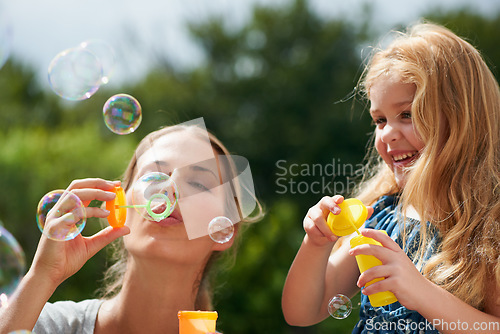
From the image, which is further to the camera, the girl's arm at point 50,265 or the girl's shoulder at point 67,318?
the girl's shoulder at point 67,318

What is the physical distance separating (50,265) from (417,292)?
1074 millimetres

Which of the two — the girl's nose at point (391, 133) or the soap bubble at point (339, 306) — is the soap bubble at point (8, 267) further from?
the girl's nose at point (391, 133)

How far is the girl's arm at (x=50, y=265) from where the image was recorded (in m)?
1.59

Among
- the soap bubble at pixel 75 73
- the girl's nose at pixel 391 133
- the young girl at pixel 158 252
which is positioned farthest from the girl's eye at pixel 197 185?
the girl's nose at pixel 391 133

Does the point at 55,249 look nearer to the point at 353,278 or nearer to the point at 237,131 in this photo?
the point at 353,278

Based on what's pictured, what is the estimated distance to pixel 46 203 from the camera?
1.77 metres

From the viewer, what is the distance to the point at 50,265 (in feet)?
5.42

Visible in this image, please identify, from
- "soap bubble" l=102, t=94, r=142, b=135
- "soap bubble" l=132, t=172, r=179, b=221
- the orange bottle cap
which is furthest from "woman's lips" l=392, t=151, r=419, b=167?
"soap bubble" l=102, t=94, r=142, b=135

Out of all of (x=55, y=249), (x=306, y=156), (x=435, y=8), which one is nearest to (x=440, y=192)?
(x=55, y=249)

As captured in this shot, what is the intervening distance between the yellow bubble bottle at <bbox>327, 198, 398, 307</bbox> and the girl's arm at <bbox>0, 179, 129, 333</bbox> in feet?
2.22

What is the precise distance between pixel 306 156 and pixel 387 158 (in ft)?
20.2

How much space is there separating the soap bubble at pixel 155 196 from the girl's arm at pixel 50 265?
102mm

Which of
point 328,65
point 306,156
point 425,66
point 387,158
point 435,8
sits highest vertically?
point 425,66

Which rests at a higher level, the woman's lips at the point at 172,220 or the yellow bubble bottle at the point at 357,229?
the yellow bubble bottle at the point at 357,229
